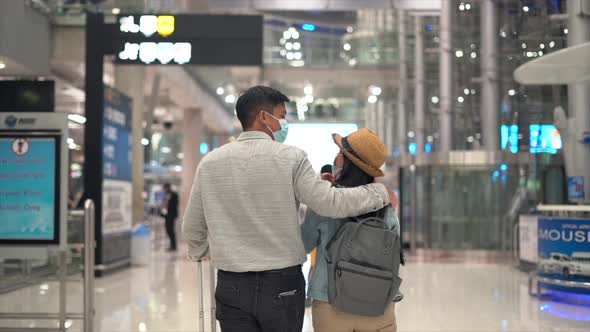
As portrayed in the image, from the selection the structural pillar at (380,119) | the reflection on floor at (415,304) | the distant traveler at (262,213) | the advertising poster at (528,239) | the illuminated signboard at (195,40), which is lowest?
the reflection on floor at (415,304)

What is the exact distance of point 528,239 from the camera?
11.9 m

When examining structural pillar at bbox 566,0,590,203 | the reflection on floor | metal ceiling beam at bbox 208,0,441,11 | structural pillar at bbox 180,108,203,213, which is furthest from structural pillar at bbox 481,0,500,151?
structural pillar at bbox 180,108,203,213

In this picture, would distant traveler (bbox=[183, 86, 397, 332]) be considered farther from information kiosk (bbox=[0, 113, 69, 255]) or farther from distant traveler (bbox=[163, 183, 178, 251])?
distant traveler (bbox=[163, 183, 178, 251])

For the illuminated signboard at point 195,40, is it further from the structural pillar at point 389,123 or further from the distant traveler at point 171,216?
the structural pillar at point 389,123

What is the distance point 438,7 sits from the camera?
11766 mm

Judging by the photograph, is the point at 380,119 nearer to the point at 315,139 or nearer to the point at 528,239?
the point at 528,239

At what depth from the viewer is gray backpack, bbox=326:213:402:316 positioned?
232 centimetres

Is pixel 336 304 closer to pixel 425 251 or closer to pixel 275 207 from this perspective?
pixel 275 207

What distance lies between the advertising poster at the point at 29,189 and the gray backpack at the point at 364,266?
3.51m

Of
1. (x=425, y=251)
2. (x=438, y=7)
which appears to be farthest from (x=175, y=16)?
(x=425, y=251)

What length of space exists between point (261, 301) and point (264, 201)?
319 mm

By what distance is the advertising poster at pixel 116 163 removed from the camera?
1117 centimetres

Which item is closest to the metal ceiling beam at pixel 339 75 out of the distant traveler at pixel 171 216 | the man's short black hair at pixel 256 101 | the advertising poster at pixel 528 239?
the distant traveler at pixel 171 216

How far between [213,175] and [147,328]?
4.48m
